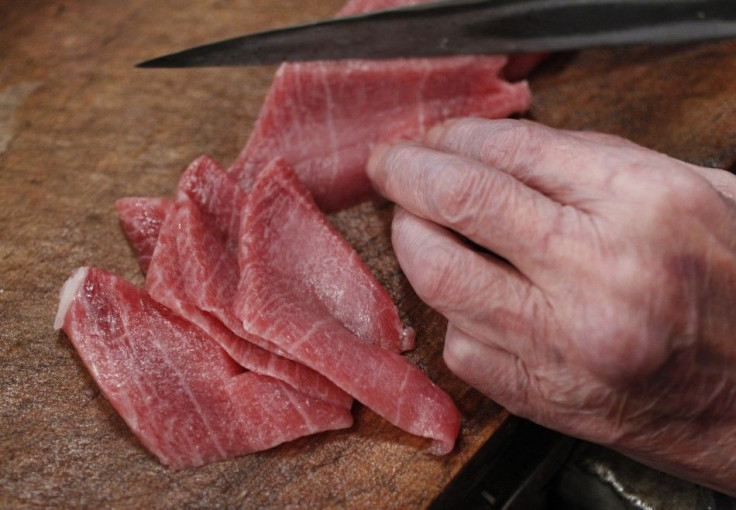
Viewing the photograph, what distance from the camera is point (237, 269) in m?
2.33

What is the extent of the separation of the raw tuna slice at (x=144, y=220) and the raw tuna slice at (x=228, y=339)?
223 mm

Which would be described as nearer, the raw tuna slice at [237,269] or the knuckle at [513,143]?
the knuckle at [513,143]

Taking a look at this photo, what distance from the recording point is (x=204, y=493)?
1989mm

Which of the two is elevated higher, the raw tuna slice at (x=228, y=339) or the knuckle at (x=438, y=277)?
the knuckle at (x=438, y=277)

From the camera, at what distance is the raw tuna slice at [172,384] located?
204 cm

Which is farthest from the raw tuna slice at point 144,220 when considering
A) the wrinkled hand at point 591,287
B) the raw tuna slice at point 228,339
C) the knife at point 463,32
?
the wrinkled hand at point 591,287

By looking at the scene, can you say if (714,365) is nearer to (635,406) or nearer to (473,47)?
(635,406)

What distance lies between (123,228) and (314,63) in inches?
35.9

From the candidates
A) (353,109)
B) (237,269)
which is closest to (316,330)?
(237,269)

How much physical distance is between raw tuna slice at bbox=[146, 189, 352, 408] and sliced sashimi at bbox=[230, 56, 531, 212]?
1.71ft

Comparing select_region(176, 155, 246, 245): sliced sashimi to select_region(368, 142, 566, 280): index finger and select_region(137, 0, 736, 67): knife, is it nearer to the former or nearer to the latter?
select_region(137, 0, 736, 67): knife

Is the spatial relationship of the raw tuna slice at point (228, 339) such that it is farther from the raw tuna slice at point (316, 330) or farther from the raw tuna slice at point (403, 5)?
the raw tuna slice at point (403, 5)

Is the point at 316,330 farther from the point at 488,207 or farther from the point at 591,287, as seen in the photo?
the point at 591,287

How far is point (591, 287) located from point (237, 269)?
112cm
